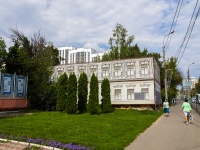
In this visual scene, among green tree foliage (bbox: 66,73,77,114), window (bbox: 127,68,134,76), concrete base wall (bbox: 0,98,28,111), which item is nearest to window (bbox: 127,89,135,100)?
window (bbox: 127,68,134,76)

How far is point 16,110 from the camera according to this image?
987 inches

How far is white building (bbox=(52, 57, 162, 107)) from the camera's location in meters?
30.7

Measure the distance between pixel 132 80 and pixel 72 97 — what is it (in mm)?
10751

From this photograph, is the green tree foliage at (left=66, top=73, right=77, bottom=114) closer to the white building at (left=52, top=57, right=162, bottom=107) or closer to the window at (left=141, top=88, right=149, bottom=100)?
the white building at (left=52, top=57, right=162, bottom=107)

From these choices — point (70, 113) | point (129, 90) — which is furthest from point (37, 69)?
point (129, 90)

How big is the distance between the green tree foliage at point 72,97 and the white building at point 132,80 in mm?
8888

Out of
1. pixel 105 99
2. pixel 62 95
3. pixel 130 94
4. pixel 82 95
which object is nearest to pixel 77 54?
pixel 130 94

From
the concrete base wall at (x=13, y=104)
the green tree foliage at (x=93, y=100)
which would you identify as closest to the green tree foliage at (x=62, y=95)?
the green tree foliage at (x=93, y=100)

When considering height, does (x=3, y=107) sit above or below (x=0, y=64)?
below

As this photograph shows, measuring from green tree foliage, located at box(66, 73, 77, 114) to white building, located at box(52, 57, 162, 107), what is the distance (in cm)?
889

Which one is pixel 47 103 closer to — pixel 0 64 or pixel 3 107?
pixel 3 107

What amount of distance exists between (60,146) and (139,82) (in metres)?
24.0

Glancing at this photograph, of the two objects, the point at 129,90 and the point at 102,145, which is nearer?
the point at 102,145

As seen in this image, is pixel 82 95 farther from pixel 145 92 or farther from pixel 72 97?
pixel 145 92
